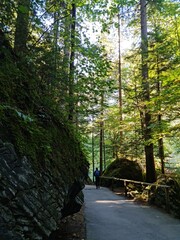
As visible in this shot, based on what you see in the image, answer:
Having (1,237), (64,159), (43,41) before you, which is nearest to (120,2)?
(43,41)

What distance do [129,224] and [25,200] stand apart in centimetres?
528

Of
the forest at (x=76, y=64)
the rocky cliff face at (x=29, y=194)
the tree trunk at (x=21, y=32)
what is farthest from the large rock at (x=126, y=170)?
the rocky cliff face at (x=29, y=194)

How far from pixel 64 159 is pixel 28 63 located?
103 inches

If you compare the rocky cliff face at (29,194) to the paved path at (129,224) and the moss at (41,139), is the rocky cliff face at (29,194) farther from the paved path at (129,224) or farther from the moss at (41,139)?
the paved path at (129,224)

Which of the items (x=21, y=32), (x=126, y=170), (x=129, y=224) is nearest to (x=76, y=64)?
(x=21, y=32)

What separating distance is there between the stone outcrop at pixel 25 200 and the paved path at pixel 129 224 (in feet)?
9.42

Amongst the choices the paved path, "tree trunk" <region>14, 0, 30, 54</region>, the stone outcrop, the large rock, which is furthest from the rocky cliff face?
the large rock

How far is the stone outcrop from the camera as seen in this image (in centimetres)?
281

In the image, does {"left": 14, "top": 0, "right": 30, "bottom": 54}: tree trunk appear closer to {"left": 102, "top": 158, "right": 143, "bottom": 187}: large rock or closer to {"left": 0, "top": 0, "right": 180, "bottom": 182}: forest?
{"left": 0, "top": 0, "right": 180, "bottom": 182}: forest

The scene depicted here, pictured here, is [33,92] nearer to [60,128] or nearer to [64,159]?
[60,128]

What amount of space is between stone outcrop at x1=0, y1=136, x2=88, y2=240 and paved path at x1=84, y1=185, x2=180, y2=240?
2872 mm

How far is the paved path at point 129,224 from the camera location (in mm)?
6285

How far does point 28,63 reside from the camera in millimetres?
5922

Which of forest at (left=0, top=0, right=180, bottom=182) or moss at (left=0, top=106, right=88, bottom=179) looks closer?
moss at (left=0, top=106, right=88, bottom=179)
